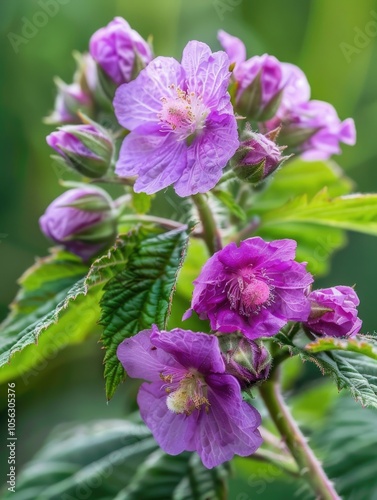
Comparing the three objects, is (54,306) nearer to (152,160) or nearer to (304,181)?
(152,160)

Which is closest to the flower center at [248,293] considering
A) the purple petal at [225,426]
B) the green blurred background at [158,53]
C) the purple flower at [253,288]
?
the purple flower at [253,288]

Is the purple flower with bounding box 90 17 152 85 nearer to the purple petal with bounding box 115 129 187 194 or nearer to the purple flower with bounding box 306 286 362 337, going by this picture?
the purple petal with bounding box 115 129 187 194

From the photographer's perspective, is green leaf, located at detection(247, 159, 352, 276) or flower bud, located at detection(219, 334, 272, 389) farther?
green leaf, located at detection(247, 159, 352, 276)

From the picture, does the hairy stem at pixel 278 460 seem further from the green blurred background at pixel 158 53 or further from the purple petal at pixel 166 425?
the green blurred background at pixel 158 53

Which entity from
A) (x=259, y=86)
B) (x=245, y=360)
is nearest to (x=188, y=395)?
(x=245, y=360)

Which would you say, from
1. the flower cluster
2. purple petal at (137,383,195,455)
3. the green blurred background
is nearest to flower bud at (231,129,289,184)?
the flower cluster

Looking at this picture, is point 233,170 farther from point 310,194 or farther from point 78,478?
point 78,478
